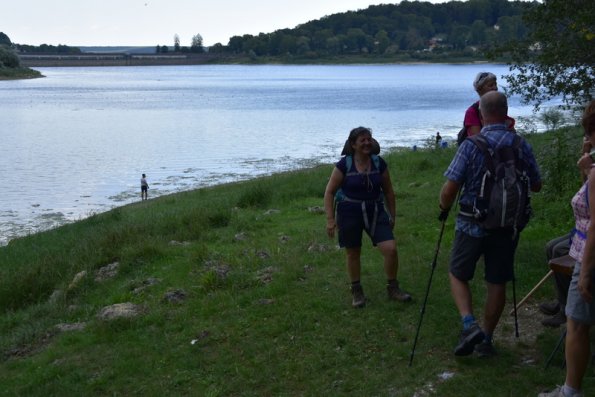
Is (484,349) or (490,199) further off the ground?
(490,199)

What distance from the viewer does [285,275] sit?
336 inches

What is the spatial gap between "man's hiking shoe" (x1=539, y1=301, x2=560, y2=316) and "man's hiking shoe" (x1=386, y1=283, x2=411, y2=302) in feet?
4.19

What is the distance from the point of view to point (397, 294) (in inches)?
286

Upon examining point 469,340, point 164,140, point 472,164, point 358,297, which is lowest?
point 164,140

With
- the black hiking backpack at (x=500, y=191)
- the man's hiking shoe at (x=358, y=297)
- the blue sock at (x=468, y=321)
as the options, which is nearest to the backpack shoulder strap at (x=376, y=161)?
the man's hiking shoe at (x=358, y=297)

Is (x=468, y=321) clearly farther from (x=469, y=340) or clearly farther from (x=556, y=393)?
(x=556, y=393)

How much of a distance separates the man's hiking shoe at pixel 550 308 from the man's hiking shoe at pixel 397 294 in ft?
4.19

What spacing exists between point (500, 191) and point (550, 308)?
169 cm

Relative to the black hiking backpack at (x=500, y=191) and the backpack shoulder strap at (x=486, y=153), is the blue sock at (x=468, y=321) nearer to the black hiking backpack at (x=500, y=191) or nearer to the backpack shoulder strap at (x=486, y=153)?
the black hiking backpack at (x=500, y=191)

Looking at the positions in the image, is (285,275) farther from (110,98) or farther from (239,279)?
(110,98)

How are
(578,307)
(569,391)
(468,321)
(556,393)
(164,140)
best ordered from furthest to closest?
(164,140)
(468,321)
(556,393)
(569,391)
(578,307)

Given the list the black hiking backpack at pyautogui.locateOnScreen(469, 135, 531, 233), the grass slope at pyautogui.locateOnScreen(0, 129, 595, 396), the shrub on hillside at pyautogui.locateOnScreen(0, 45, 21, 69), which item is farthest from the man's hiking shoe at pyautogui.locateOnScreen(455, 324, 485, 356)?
the shrub on hillside at pyautogui.locateOnScreen(0, 45, 21, 69)

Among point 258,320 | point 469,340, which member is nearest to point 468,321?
point 469,340

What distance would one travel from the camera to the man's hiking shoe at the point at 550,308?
643 cm
